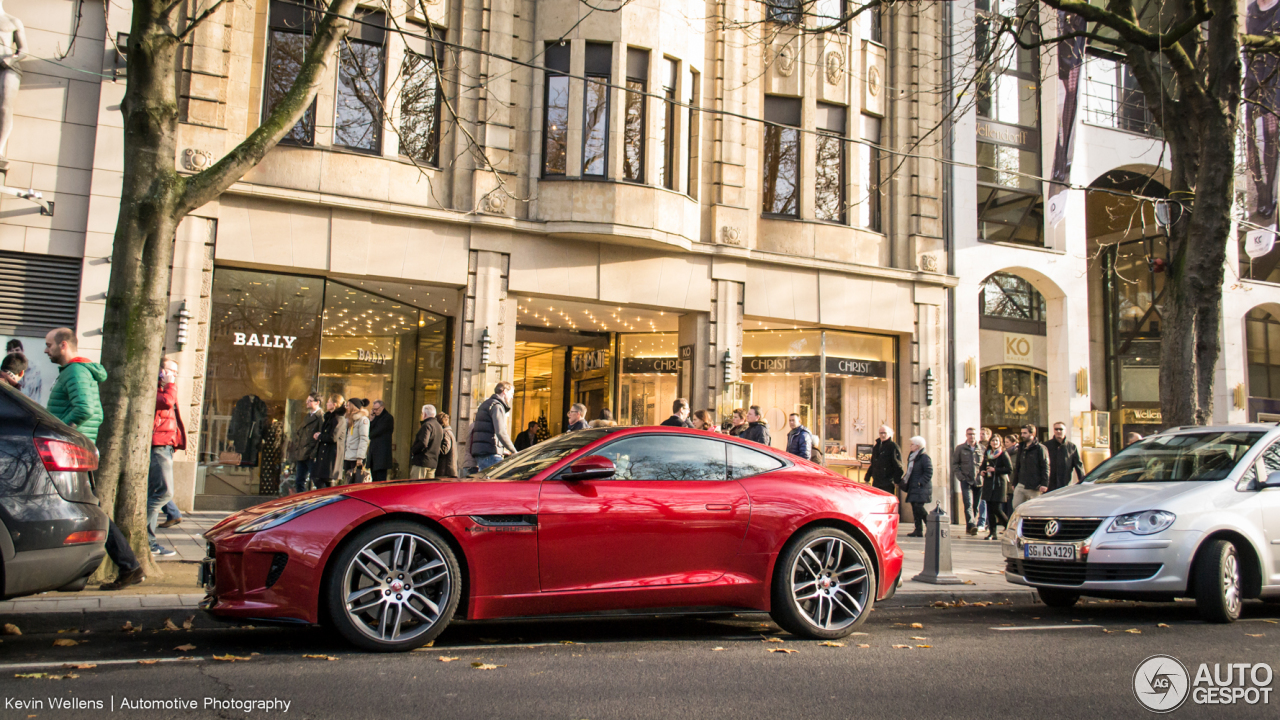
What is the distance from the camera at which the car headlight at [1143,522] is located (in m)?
7.41

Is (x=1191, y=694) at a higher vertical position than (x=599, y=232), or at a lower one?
lower

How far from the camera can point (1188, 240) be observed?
37.7 ft

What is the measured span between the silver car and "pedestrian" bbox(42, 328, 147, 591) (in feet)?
23.5

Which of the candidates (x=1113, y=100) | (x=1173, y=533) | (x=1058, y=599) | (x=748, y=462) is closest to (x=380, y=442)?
(x=748, y=462)

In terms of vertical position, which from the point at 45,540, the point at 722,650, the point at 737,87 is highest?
the point at 737,87

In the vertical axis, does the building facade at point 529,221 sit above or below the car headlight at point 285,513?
above

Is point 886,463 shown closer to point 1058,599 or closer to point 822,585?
point 1058,599

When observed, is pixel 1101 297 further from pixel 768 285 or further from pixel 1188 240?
pixel 1188 240

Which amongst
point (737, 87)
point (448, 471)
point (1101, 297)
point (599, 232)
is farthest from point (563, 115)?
point (1101, 297)

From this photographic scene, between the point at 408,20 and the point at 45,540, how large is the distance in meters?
12.5

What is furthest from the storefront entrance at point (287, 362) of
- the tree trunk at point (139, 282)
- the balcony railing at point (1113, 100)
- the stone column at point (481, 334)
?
the balcony railing at point (1113, 100)

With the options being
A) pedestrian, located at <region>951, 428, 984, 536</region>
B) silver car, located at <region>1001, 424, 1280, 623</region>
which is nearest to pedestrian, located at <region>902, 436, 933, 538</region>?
pedestrian, located at <region>951, 428, 984, 536</region>

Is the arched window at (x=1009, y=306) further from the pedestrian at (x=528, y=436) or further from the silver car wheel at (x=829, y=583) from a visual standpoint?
the silver car wheel at (x=829, y=583)

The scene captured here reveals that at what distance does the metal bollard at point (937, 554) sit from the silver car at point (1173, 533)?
98 cm
